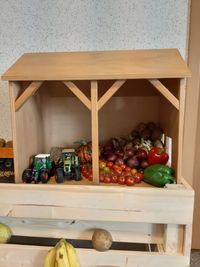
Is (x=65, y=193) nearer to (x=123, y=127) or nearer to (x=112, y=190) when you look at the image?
(x=112, y=190)

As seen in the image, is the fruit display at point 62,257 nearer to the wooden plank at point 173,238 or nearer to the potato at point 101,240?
the potato at point 101,240

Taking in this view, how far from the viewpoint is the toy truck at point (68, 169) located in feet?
2.72

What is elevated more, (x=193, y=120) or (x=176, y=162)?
(x=193, y=120)

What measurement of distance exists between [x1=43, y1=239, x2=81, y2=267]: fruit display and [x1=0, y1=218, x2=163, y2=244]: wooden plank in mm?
82

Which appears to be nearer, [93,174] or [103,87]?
[93,174]

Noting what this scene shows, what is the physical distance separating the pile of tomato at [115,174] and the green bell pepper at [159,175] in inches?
1.4

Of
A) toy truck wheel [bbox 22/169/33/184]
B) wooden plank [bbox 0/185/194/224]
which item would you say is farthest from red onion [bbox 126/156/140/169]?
toy truck wheel [bbox 22/169/33/184]

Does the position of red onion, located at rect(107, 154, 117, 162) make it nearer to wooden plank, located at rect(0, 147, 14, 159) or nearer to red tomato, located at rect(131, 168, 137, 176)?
red tomato, located at rect(131, 168, 137, 176)

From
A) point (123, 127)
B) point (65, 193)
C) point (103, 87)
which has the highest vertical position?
point (103, 87)

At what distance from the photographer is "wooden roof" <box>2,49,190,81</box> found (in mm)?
714

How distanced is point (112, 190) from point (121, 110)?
454mm

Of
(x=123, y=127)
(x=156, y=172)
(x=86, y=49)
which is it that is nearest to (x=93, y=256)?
(x=156, y=172)

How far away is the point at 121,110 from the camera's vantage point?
3.60 feet

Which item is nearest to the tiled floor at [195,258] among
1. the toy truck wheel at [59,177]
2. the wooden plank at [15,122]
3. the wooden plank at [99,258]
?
the wooden plank at [99,258]
